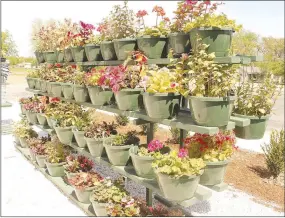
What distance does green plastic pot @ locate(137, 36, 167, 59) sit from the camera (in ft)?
Result: 11.4

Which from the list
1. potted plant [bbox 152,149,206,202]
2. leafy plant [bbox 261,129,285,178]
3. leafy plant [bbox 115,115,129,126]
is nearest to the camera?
potted plant [bbox 152,149,206,202]

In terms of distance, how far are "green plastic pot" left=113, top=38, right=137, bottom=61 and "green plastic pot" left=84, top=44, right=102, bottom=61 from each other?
29.1 inches

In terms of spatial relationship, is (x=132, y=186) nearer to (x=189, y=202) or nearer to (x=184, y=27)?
(x=189, y=202)

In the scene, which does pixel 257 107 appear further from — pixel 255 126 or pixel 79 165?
pixel 79 165

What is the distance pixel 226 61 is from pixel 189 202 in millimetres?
1499

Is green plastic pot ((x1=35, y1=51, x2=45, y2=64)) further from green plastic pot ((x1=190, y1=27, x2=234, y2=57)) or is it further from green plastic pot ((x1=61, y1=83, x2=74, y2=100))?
green plastic pot ((x1=190, y1=27, x2=234, y2=57))

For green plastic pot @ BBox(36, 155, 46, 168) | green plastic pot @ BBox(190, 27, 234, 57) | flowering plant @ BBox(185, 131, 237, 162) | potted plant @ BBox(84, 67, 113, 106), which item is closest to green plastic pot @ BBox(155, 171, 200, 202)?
flowering plant @ BBox(185, 131, 237, 162)

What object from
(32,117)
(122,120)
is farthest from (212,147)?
(122,120)

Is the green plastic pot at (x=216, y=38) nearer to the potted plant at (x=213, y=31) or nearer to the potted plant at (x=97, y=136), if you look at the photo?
the potted plant at (x=213, y=31)

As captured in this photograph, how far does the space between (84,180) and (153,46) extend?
245 centimetres

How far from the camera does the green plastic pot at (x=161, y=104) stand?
10.1ft

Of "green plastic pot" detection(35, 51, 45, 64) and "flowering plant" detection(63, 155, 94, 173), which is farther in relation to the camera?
"green plastic pot" detection(35, 51, 45, 64)

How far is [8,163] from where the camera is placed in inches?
268

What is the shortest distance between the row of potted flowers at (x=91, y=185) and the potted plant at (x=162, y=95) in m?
1.43
